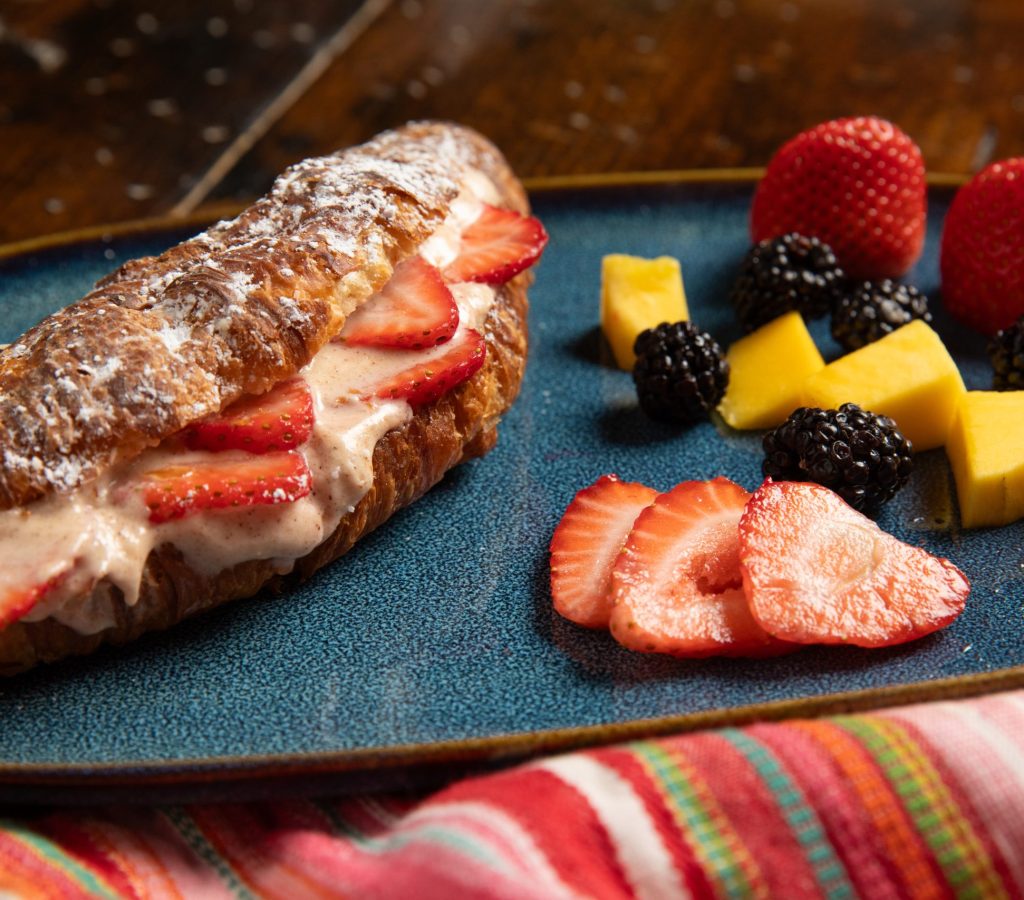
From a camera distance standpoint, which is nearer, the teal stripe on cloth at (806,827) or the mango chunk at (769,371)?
the teal stripe on cloth at (806,827)

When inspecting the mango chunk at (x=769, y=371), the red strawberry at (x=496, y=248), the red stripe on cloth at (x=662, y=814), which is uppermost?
the red strawberry at (x=496, y=248)

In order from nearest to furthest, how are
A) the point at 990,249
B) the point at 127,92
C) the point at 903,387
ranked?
the point at 903,387 < the point at 990,249 < the point at 127,92

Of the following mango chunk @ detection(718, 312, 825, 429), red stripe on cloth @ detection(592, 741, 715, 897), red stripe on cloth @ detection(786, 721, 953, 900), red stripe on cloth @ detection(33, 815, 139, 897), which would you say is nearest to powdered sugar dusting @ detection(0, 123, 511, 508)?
red stripe on cloth @ detection(33, 815, 139, 897)

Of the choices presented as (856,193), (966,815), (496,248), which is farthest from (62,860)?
(856,193)

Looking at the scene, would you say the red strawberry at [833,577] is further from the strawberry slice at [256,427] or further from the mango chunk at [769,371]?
the strawberry slice at [256,427]

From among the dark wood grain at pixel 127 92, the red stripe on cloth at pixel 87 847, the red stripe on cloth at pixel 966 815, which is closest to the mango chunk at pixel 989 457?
the red stripe on cloth at pixel 966 815

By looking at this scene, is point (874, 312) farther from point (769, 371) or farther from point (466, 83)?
point (466, 83)

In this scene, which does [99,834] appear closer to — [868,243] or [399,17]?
[868,243]
